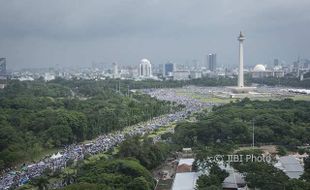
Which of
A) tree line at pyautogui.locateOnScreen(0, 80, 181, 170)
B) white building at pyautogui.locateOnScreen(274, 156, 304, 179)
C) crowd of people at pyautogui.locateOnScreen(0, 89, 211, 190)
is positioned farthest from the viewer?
tree line at pyautogui.locateOnScreen(0, 80, 181, 170)

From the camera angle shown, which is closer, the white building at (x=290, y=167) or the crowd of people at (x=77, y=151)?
the white building at (x=290, y=167)

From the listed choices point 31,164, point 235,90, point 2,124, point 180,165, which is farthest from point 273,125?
point 235,90

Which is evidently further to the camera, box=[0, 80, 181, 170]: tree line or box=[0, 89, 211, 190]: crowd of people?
box=[0, 80, 181, 170]: tree line

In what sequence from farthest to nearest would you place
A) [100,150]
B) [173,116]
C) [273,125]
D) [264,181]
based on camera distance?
1. [173,116]
2. [273,125]
3. [100,150]
4. [264,181]

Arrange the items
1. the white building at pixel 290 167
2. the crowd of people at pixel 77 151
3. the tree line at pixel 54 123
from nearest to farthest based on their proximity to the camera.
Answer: the white building at pixel 290 167
the crowd of people at pixel 77 151
the tree line at pixel 54 123

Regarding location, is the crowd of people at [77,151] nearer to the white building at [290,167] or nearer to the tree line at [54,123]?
the tree line at [54,123]

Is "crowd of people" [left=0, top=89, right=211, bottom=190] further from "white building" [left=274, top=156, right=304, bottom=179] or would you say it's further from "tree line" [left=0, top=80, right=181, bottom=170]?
"white building" [left=274, top=156, right=304, bottom=179]

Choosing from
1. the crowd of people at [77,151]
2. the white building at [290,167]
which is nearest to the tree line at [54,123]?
the crowd of people at [77,151]

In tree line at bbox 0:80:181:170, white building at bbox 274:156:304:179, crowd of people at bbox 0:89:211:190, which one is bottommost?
crowd of people at bbox 0:89:211:190

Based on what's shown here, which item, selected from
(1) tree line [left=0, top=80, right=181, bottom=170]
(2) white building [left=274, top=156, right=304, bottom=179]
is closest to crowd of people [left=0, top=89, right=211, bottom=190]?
(1) tree line [left=0, top=80, right=181, bottom=170]

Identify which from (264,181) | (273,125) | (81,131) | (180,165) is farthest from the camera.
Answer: (81,131)

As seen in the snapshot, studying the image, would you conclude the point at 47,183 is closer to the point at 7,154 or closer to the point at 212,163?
the point at 7,154
